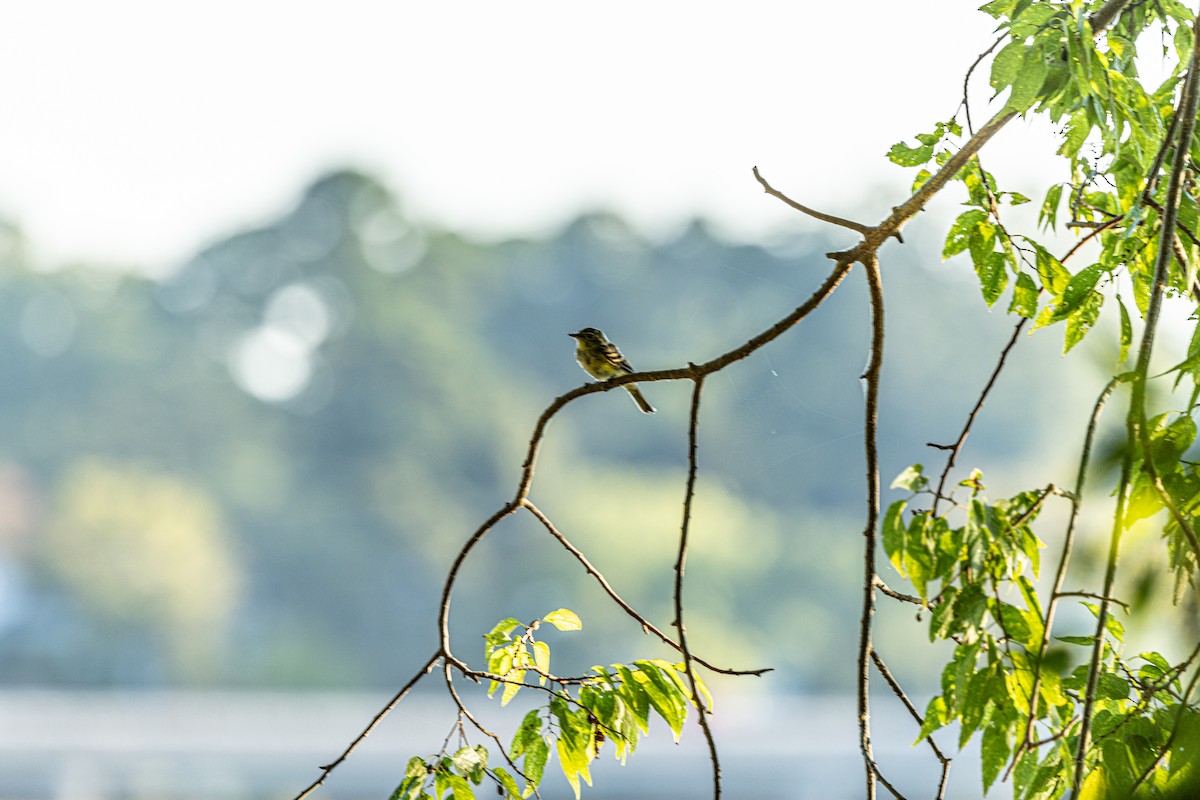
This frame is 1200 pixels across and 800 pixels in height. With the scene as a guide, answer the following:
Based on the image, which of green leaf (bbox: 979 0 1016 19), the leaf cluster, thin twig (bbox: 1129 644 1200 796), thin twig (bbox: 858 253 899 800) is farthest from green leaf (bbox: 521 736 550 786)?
green leaf (bbox: 979 0 1016 19)

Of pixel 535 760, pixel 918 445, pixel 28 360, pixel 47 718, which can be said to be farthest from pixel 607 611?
pixel 535 760

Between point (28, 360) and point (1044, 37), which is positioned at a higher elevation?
point (28, 360)

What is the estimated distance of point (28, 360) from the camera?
157 feet

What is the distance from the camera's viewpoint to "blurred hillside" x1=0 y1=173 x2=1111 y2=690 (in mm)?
39312

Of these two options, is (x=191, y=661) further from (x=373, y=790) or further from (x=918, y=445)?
(x=918, y=445)

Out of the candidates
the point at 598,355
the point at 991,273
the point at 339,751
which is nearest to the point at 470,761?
the point at 991,273

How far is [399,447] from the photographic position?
4588 cm

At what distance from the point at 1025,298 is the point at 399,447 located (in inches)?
1745

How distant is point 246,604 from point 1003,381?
23.8 m

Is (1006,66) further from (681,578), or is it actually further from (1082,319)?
(681,578)

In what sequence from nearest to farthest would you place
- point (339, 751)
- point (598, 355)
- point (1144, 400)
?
point (1144, 400) → point (598, 355) → point (339, 751)

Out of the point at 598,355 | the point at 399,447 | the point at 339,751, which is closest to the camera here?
the point at 598,355

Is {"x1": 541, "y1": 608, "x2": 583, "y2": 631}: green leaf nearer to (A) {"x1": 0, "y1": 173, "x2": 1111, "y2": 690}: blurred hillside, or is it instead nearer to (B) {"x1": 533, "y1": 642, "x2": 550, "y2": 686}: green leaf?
(B) {"x1": 533, "y1": 642, "x2": 550, "y2": 686}: green leaf

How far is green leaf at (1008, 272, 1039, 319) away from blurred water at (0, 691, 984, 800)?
69.0 ft
